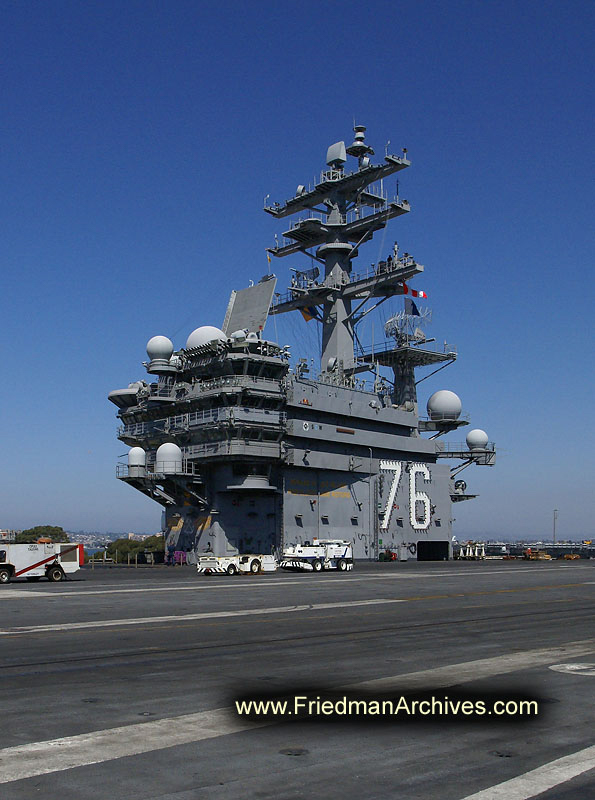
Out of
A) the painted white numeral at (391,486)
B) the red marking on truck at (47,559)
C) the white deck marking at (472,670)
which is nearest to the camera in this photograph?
the white deck marking at (472,670)

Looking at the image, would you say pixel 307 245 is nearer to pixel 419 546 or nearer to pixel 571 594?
pixel 419 546

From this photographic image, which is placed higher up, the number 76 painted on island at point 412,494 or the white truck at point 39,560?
the number 76 painted on island at point 412,494

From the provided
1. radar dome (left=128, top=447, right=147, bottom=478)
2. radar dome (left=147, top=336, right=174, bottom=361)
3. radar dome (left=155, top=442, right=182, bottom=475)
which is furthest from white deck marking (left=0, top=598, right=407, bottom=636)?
radar dome (left=147, top=336, right=174, bottom=361)

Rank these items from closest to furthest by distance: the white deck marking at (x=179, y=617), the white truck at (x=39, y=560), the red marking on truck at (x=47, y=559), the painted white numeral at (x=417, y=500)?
the white deck marking at (x=179, y=617) < the white truck at (x=39, y=560) < the red marking on truck at (x=47, y=559) < the painted white numeral at (x=417, y=500)

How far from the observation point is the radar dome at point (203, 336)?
62406 mm

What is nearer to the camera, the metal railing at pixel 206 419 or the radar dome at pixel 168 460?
the metal railing at pixel 206 419

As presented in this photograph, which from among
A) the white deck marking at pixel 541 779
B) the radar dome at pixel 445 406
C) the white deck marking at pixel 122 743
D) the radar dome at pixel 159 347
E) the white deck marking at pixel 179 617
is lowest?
the white deck marking at pixel 179 617

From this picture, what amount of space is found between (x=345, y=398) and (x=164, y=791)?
2274 inches

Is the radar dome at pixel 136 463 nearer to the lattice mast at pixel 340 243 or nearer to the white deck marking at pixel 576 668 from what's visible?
the lattice mast at pixel 340 243

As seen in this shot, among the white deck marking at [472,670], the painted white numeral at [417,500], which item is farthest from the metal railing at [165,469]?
the white deck marking at [472,670]

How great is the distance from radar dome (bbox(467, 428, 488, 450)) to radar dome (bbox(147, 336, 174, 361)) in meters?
31.9

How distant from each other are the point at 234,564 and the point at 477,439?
123ft

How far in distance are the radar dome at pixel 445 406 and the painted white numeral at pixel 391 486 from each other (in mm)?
8236

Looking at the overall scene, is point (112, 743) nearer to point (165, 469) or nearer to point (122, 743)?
point (122, 743)
